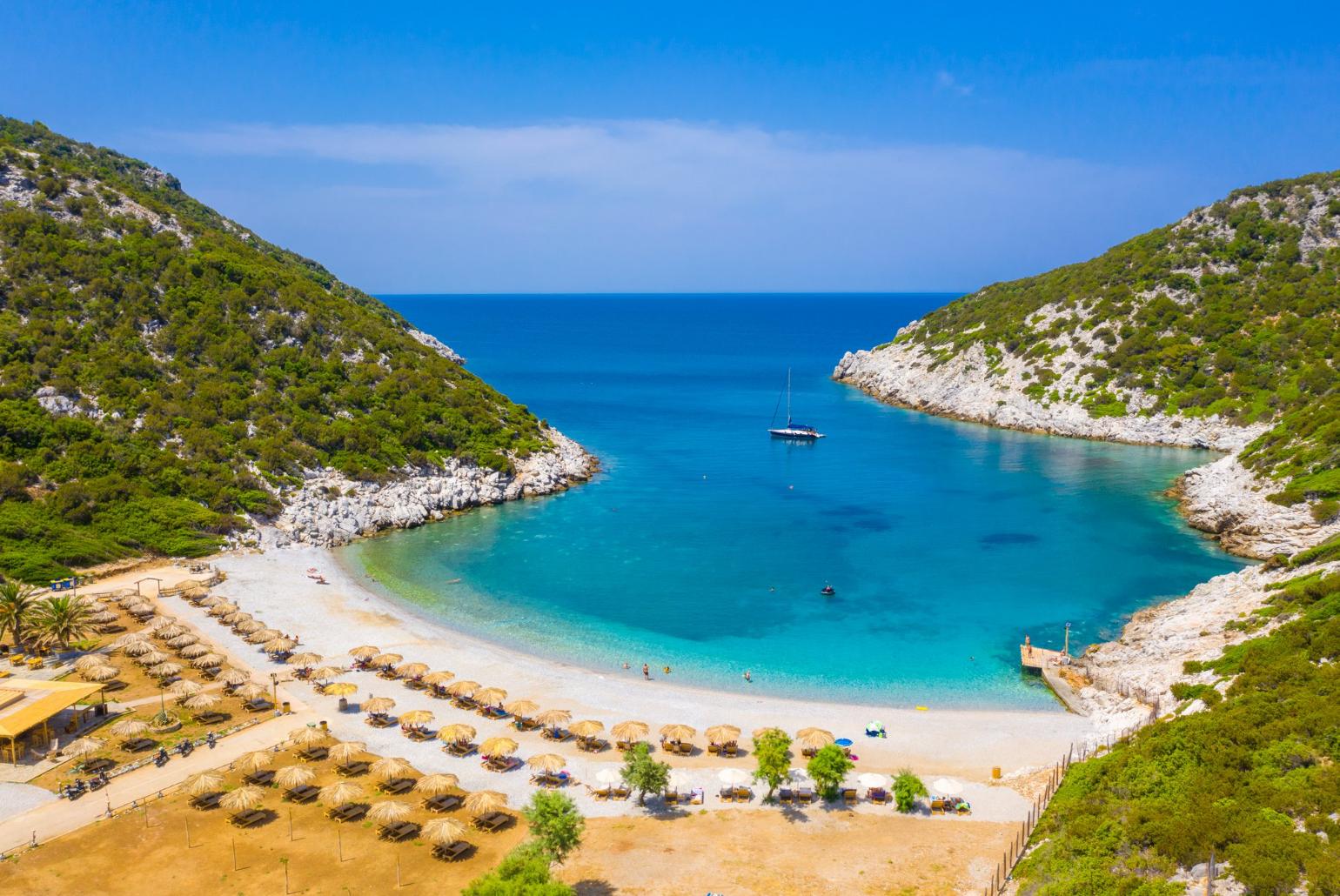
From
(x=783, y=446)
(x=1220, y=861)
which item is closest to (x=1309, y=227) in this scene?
(x=783, y=446)

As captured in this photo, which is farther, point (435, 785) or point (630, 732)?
point (630, 732)

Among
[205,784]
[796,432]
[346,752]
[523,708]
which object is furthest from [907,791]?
[796,432]

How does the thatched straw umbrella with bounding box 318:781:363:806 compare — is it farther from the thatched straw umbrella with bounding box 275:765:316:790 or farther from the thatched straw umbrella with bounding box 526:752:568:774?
the thatched straw umbrella with bounding box 526:752:568:774

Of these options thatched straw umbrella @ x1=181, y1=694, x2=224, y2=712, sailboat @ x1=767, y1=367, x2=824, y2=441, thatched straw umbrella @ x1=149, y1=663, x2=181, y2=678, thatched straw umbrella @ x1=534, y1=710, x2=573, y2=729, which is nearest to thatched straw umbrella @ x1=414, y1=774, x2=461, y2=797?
thatched straw umbrella @ x1=534, y1=710, x2=573, y2=729

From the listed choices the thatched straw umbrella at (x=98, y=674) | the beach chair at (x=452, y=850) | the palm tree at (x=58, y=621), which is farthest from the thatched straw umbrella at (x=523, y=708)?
the palm tree at (x=58, y=621)

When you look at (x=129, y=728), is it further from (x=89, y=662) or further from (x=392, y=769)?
(x=392, y=769)

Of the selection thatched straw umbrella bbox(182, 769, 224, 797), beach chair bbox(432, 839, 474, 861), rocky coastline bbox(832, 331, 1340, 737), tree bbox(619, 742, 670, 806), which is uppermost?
rocky coastline bbox(832, 331, 1340, 737)

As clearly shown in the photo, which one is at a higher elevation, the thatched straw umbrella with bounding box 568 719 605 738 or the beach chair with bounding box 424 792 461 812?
the thatched straw umbrella with bounding box 568 719 605 738
